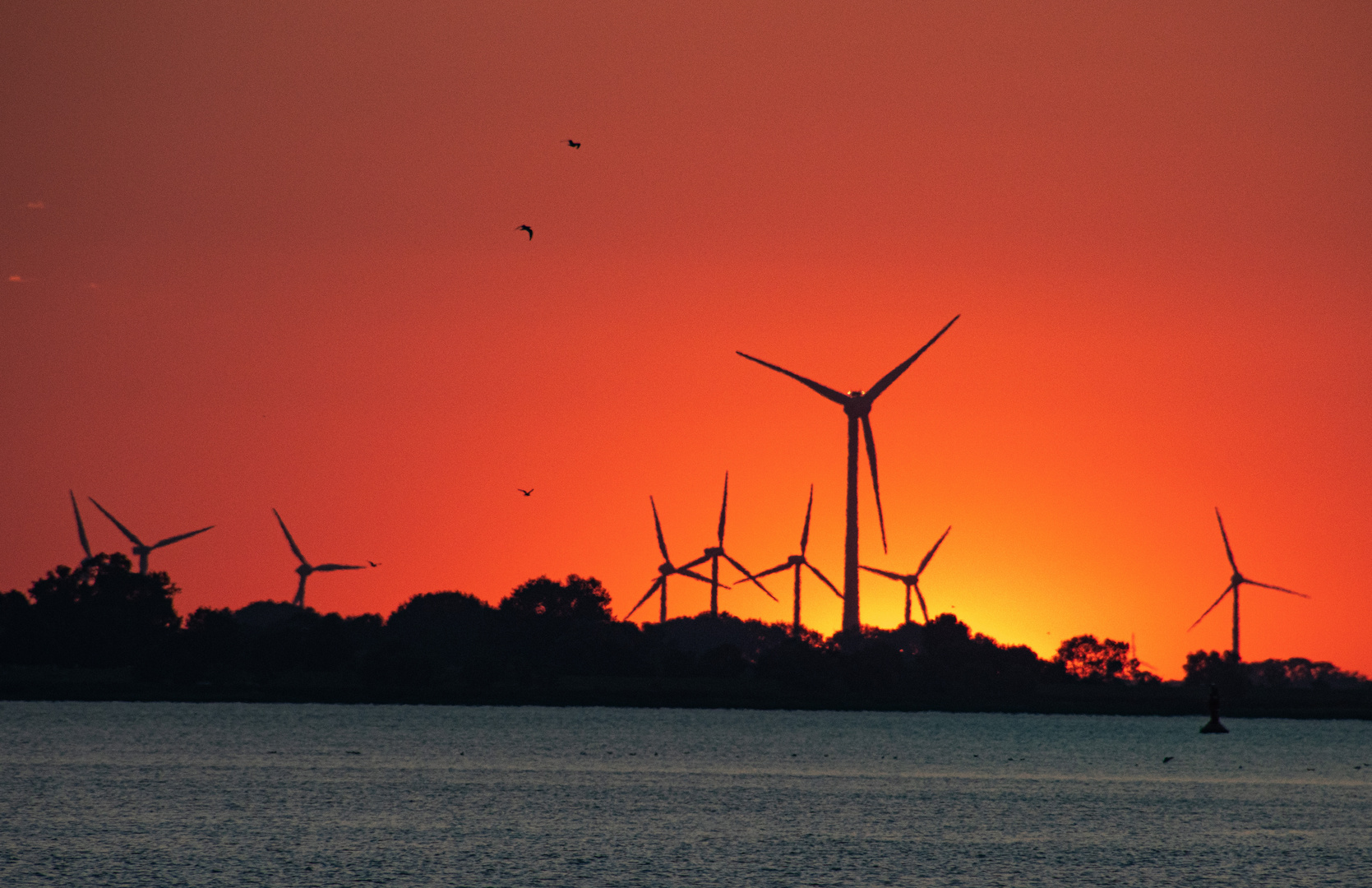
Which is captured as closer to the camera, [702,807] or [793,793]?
[702,807]

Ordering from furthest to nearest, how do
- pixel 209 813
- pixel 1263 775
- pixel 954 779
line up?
pixel 1263 775
pixel 954 779
pixel 209 813

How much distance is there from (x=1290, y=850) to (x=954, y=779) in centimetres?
5836

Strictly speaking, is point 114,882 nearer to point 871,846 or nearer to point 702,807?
point 871,846

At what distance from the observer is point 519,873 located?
9319cm

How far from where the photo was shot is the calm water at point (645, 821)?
95.1 metres

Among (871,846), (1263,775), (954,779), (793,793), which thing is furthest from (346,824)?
(1263,775)

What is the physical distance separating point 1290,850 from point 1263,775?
7465 centimetres

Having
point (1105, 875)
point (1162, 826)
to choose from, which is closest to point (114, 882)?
point (1105, 875)

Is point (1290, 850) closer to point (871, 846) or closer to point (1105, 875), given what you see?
point (1105, 875)

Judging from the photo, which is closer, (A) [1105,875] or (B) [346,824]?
(A) [1105,875]

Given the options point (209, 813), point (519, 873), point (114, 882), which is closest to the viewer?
point (114, 882)

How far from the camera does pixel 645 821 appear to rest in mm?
120688

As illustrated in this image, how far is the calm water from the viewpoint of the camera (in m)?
95.1

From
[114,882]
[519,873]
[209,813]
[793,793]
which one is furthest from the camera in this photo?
[793,793]
